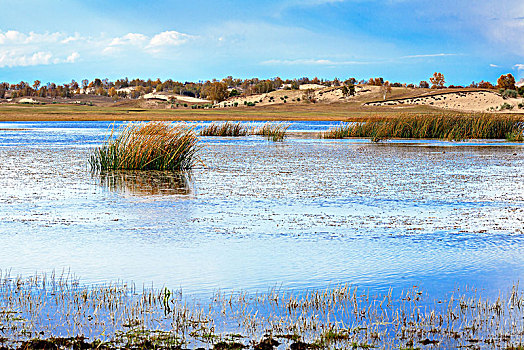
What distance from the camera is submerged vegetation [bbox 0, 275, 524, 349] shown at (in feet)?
19.5

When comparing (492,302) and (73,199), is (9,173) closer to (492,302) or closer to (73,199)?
(73,199)

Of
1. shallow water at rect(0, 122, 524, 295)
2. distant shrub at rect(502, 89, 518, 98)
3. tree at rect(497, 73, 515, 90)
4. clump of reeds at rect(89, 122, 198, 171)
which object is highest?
tree at rect(497, 73, 515, 90)

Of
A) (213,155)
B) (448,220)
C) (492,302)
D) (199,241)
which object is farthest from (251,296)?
(213,155)

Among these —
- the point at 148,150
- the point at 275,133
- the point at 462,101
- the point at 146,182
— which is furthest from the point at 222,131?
the point at 462,101

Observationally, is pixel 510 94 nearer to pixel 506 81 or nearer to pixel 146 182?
pixel 506 81

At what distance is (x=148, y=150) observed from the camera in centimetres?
2197

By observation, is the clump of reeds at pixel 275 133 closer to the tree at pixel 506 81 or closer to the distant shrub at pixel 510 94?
the distant shrub at pixel 510 94

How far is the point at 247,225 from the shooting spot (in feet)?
39.1

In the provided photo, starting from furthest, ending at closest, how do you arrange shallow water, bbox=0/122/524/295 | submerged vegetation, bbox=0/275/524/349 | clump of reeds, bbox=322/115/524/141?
clump of reeds, bbox=322/115/524/141 → shallow water, bbox=0/122/524/295 → submerged vegetation, bbox=0/275/524/349

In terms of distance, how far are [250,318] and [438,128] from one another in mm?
39787

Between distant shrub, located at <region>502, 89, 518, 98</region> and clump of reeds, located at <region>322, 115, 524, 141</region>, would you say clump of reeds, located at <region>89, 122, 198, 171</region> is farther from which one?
distant shrub, located at <region>502, 89, 518, 98</region>

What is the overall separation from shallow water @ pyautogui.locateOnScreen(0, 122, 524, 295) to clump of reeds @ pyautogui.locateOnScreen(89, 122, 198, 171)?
119 centimetres

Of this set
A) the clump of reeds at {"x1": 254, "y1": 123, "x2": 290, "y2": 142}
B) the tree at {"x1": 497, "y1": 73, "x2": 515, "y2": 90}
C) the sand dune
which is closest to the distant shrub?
the sand dune

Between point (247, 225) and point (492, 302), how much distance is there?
539 centimetres
